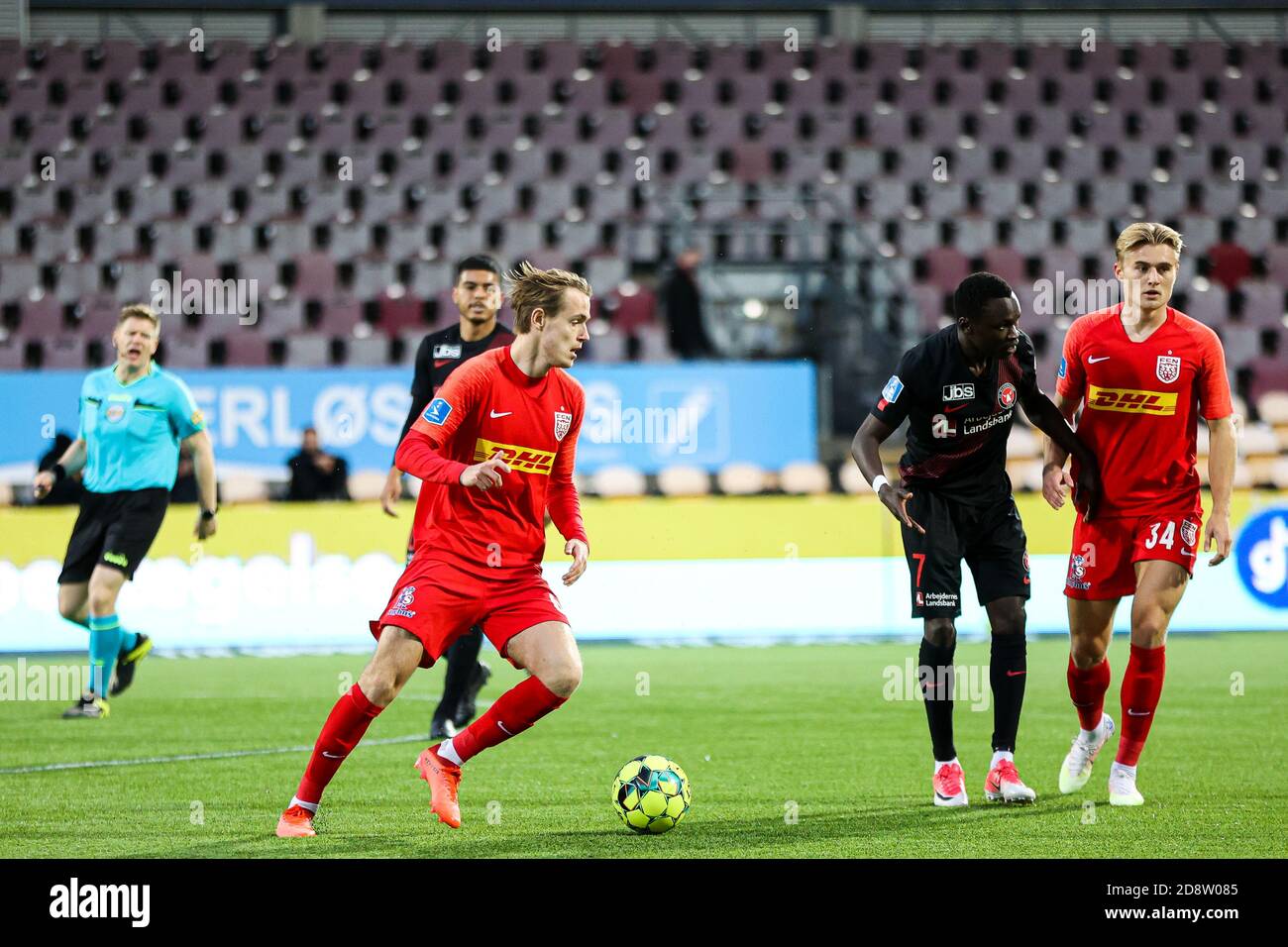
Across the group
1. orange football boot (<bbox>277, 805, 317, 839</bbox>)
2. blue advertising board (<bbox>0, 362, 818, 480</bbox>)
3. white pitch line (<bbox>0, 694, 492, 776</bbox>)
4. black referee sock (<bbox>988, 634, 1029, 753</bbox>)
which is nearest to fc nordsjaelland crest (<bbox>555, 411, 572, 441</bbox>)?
orange football boot (<bbox>277, 805, 317, 839</bbox>)

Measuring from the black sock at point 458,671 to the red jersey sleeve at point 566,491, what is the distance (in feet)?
7.32

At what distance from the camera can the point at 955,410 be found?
6.04m

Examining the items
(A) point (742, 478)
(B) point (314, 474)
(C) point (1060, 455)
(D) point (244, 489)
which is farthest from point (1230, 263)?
(C) point (1060, 455)

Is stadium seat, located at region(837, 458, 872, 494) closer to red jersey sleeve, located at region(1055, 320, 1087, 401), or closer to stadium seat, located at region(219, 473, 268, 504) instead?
stadium seat, located at region(219, 473, 268, 504)

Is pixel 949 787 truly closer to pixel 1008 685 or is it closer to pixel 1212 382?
pixel 1008 685

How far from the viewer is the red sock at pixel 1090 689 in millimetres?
6492

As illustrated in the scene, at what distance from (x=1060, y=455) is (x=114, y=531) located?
5262 mm

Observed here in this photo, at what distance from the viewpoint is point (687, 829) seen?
18.5 ft

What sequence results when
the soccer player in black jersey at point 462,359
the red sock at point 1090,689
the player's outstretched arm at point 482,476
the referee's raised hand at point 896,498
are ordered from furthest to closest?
the soccer player in black jersey at point 462,359, the red sock at point 1090,689, the referee's raised hand at point 896,498, the player's outstretched arm at point 482,476

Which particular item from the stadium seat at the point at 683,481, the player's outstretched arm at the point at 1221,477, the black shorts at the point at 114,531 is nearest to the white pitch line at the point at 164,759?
the black shorts at the point at 114,531

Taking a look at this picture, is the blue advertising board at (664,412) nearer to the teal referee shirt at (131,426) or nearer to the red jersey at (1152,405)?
the teal referee shirt at (131,426)

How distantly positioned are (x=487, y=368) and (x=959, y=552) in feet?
6.21
